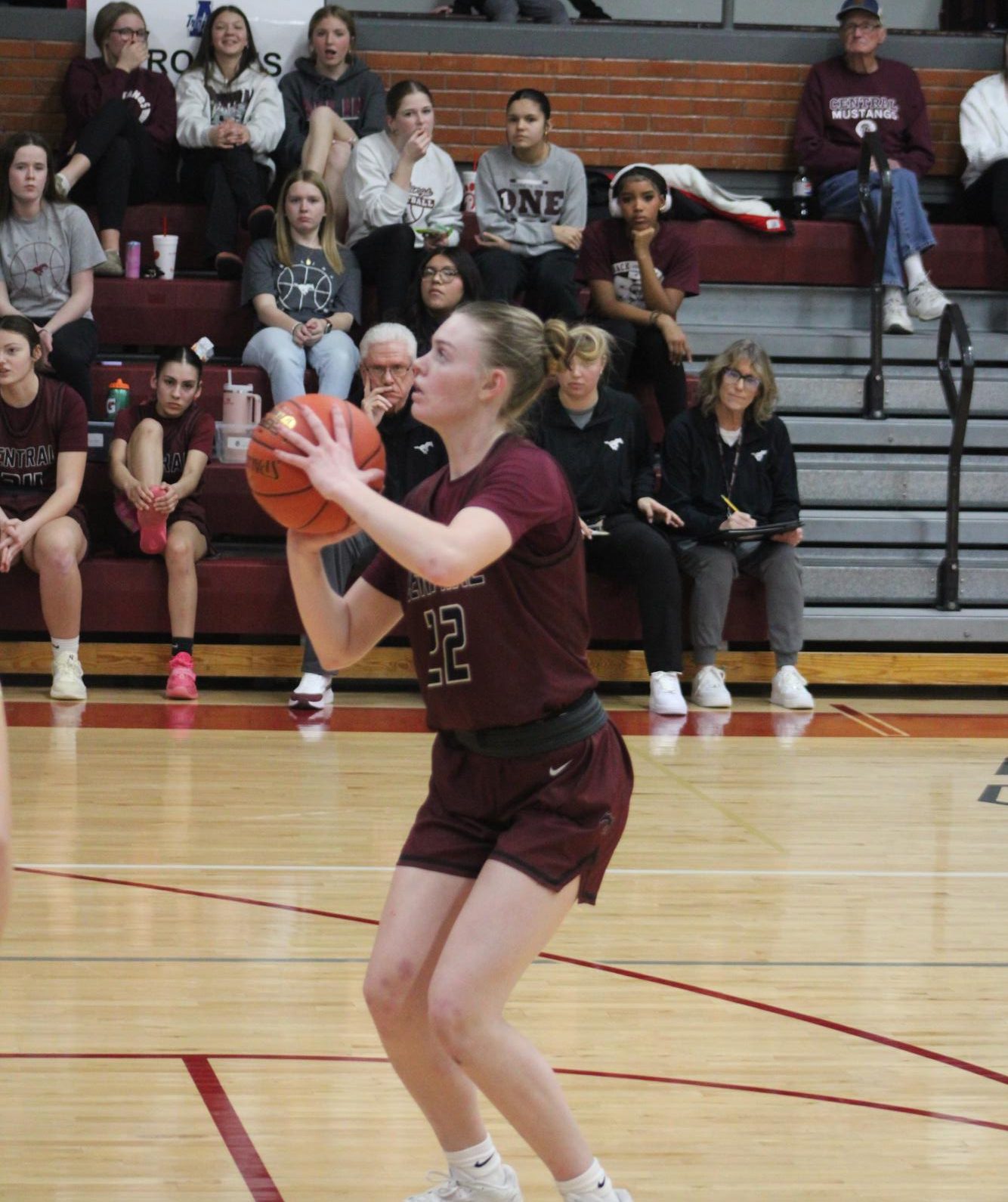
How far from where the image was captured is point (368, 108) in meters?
9.61

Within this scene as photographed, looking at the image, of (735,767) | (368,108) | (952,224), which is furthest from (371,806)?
(952,224)

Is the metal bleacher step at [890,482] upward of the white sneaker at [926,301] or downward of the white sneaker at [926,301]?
downward

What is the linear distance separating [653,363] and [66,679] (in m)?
3.37

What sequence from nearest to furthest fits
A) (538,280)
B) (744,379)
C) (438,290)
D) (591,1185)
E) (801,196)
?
(591,1185) → (744,379) → (438,290) → (538,280) → (801,196)

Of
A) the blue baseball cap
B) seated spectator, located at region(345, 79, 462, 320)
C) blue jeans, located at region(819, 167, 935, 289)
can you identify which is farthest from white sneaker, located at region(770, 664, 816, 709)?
the blue baseball cap

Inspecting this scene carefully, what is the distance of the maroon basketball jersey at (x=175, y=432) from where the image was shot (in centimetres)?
788

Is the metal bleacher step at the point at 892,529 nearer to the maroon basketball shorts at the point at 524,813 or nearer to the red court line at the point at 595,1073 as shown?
the red court line at the point at 595,1073

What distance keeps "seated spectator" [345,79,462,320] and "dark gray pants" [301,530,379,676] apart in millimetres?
1544

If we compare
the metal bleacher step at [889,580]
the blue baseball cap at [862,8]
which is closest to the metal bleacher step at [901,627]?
the metal bleacher step at [889,580]

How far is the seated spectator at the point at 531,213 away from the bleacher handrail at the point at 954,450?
6.30 feet

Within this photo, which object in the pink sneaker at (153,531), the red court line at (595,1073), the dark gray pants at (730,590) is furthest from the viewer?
the dark gray pants at (730,590)

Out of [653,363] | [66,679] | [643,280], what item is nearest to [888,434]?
[653,363]

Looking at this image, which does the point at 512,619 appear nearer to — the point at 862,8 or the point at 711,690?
the point at 711,690

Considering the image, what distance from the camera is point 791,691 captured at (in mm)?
7820
